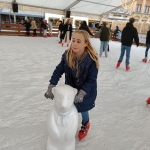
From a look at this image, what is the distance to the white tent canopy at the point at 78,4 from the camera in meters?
10.6

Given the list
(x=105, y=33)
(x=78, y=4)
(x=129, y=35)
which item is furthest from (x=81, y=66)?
(x=78, y=4)

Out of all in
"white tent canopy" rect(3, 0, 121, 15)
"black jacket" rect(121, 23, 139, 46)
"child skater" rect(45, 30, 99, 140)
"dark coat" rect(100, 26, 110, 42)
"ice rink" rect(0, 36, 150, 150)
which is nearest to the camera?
"child skater" rect(45, 30, 99, 140)

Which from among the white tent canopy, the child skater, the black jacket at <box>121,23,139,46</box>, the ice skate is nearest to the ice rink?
the ice skate

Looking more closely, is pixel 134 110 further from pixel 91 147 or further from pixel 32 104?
pixel 32 104

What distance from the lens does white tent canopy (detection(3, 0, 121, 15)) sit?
1062 cm

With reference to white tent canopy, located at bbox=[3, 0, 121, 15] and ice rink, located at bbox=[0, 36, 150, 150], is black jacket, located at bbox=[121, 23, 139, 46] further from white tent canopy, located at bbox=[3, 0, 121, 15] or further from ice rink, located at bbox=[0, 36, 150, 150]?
white tent canopy, located at bbox=[3, 0, 121, 15]

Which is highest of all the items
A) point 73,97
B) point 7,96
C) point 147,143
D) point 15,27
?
point 15,27

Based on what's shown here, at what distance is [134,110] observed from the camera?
2078mm

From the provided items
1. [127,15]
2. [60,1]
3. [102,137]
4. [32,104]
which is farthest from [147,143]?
[127,15]

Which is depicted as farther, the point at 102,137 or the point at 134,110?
the point at 134,110

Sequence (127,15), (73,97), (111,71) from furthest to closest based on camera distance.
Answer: (127,15) → (111,71) → (73,97)

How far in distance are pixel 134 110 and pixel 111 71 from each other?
5.83ft

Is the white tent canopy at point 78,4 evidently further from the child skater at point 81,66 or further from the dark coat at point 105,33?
the child skater at point 81,66

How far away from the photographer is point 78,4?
37.7 feet
